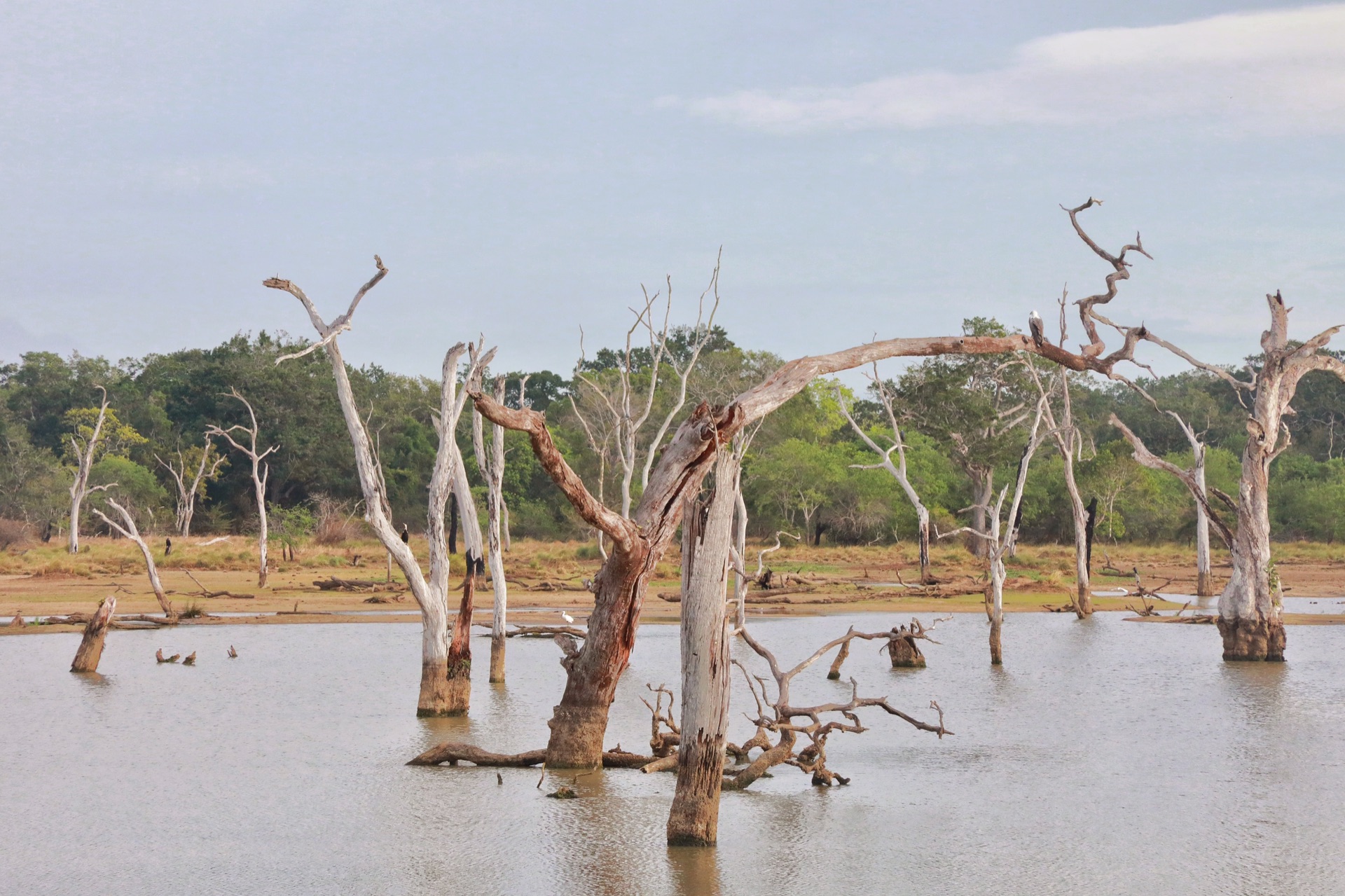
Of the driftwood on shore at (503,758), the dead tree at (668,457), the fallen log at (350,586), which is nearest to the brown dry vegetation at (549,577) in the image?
the fallen log at (350,586)

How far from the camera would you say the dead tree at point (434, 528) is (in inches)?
467

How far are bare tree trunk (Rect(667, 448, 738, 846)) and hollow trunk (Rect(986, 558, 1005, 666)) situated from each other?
34.9ft

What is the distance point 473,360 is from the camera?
14.1 metres

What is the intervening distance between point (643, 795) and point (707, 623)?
305 cm

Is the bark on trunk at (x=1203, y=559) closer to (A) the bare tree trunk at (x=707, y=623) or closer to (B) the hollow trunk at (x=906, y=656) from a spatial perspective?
(B) the hollow trunk at (x=906, y=656)

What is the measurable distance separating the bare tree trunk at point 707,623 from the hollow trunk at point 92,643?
40.5 ft

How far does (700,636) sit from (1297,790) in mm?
6303

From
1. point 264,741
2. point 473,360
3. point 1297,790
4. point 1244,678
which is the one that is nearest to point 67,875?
point 264,741

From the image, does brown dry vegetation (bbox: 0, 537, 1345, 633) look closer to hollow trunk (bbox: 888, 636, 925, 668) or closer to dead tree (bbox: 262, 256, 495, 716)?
hollow trunk (bbox: 888, 636, 925, 668)

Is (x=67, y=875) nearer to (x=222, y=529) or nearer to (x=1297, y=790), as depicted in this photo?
(x=1297, y=790)

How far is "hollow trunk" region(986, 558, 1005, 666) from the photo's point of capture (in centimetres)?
1783

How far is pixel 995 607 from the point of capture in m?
18.2

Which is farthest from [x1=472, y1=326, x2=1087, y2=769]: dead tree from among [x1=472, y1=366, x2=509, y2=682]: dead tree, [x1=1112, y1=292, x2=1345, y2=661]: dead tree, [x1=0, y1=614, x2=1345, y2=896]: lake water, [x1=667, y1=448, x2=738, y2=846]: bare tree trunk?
[x1=1112, y1=292, x2=1345, y2=661]: dead tree

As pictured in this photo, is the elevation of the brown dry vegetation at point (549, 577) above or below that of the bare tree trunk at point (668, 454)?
below
